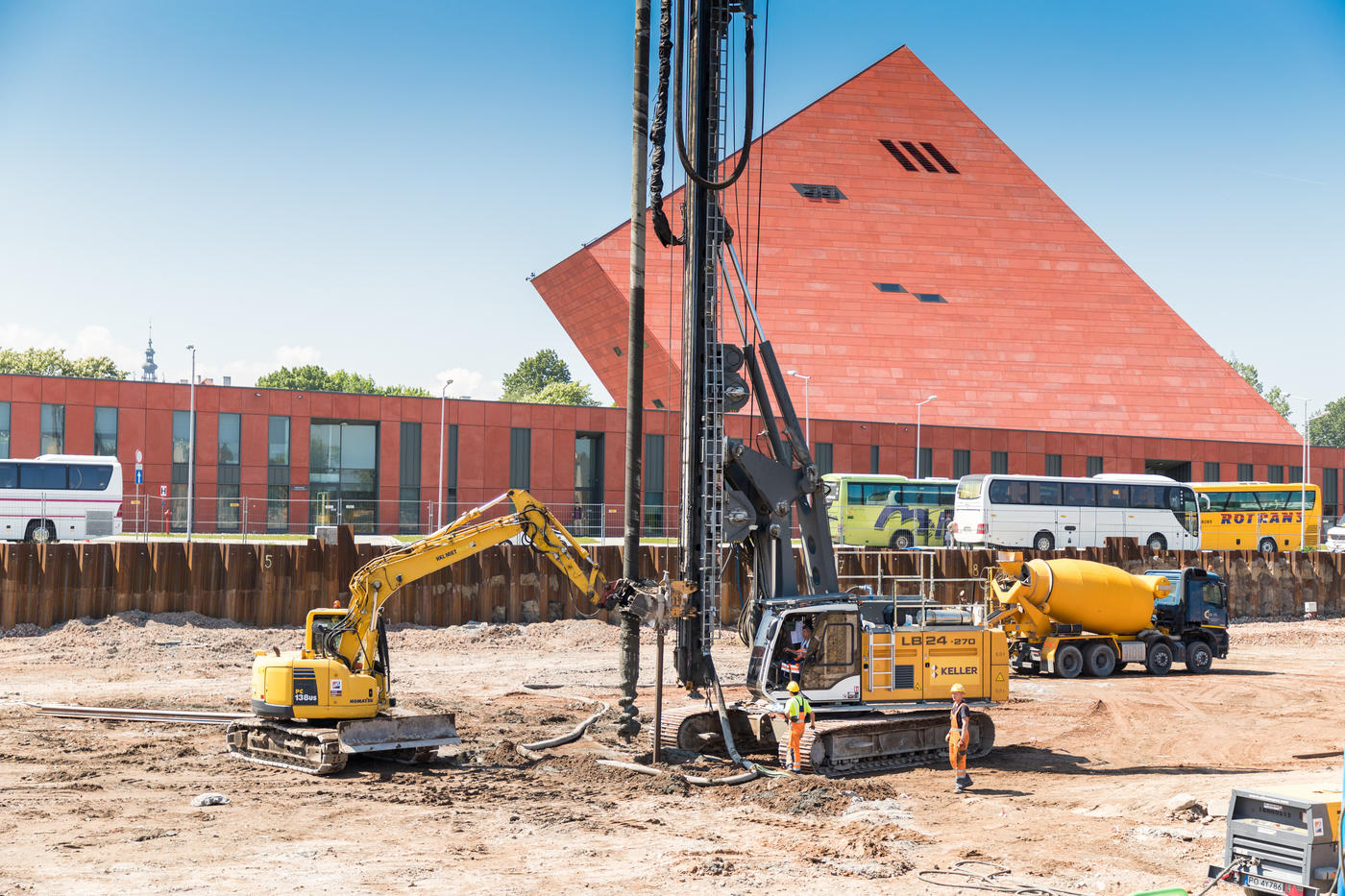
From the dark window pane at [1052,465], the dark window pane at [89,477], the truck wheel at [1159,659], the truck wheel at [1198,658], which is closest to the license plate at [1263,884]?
the truck wheel at [1159,659]

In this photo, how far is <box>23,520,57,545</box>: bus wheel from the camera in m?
43.4

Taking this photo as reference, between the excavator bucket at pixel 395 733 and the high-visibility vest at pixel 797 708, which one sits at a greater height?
the high-visibility vest at pixel 797 708

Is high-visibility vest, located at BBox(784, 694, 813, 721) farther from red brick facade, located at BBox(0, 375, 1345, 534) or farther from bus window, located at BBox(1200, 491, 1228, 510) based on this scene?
bus window, located at BBox(1200, 491, 1228, 510)

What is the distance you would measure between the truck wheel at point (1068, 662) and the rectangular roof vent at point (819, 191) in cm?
4782

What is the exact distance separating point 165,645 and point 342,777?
550 inches

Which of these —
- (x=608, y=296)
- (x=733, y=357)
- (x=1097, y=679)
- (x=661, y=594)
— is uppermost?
(x=608, y=296)

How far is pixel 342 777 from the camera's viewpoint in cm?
1666

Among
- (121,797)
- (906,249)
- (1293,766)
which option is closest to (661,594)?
(121,797)

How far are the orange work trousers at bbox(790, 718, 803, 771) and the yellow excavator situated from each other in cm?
252

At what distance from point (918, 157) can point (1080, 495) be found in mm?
33843

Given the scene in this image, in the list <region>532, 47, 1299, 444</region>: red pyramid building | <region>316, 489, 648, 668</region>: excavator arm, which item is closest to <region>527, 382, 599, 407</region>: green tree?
<region>532, 47, 1299, 444</region>: red pyramid building

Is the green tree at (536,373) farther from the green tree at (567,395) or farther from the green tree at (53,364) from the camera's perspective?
the green tree at (53,364)

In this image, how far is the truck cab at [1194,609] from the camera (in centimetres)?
3031

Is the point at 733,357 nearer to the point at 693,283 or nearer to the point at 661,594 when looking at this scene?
the point at 693,283
